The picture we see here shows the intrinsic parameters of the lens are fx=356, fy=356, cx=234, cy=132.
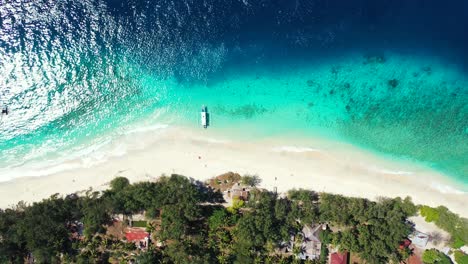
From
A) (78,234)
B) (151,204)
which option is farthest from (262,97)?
(78,234)

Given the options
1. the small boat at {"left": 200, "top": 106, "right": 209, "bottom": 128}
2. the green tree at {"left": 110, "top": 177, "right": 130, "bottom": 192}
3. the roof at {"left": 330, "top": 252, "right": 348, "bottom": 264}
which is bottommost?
the roof at {"left": 330, "top": 252, "right": 348, "bottom": 264}

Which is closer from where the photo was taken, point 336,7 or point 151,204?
point 151,204

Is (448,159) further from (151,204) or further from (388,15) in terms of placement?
(151,204)

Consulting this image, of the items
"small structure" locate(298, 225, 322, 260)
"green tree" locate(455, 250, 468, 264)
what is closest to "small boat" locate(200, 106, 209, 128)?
"small structure" locate(298, 225, 322, 260)

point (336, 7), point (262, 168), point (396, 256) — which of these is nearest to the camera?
point (396, 256)

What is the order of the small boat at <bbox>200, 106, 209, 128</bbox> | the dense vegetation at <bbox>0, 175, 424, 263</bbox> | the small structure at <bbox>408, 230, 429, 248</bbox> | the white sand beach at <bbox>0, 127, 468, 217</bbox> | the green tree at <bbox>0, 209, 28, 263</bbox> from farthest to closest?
1. the small boat at <bbox>200, 106, 209, 128</bbox>
2. the white sand beach at <bbox>0, 127, 468, 217</bbox>
3. the small structure at <bbox>408, 230, 429, 248</bbox>
4. the dense vegetation at <bbox>0, 175, 424, 263</bbox>
5. the green tree at <bbox>0, 209, 28, 263</bbox>

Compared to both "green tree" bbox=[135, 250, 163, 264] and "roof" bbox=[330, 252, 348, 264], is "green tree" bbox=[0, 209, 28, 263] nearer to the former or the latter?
"green tree" bbox=[135, 250, 163, 264]

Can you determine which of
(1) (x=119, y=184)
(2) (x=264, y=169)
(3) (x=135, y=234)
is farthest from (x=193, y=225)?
(2) (x=264, y=169)

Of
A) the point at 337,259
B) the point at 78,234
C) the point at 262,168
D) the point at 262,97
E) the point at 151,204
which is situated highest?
the point at 262,97

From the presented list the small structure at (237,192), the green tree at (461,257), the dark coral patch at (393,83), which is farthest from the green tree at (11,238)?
the green tree at (461,257)
